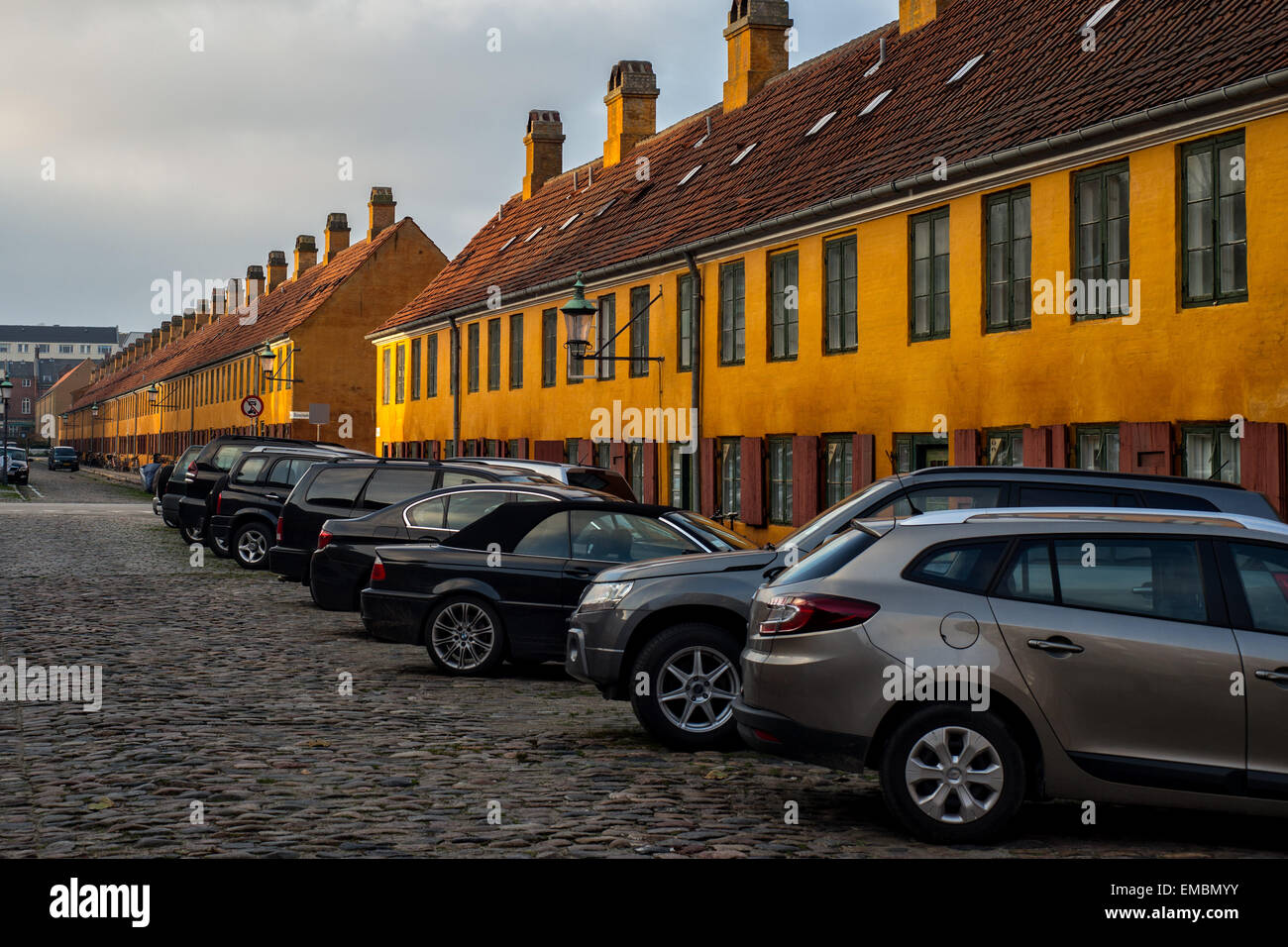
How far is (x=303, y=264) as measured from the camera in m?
83.8

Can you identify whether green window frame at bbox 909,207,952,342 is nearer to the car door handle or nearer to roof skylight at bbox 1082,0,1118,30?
roof skylight at bbox 1082,0,1118,30

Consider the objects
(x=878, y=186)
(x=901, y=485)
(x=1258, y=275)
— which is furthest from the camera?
(x=878, y=186)

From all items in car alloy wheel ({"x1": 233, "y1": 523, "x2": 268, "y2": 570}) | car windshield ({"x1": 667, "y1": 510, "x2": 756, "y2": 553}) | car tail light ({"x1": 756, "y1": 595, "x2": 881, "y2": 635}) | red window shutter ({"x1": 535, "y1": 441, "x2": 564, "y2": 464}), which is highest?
red window shutter ({"x1": 535, "y1": 441, "x2": 564, "y2": 464})

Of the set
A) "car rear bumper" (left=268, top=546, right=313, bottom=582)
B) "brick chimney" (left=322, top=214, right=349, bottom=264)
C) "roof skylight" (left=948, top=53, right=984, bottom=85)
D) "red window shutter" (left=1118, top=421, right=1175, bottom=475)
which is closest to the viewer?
"red window shutter" (left=1118, top=421, right=1175, bottom=475)

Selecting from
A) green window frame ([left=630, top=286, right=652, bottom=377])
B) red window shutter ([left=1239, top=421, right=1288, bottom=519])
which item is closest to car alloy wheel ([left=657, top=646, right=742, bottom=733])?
red window shutter ([left=1239, top=421, right=1288, bottom=519])

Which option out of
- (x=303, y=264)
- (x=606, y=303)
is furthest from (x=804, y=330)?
(x=303, y=264)

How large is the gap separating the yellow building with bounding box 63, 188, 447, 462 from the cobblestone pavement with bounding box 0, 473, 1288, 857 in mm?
36871

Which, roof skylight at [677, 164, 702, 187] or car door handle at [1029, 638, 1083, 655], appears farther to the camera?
roof skylight at [677, 164, 702, 187]

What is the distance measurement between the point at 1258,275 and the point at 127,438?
115805mm

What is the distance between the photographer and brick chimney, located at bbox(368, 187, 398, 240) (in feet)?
228

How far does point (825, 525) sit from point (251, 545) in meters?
16.0
